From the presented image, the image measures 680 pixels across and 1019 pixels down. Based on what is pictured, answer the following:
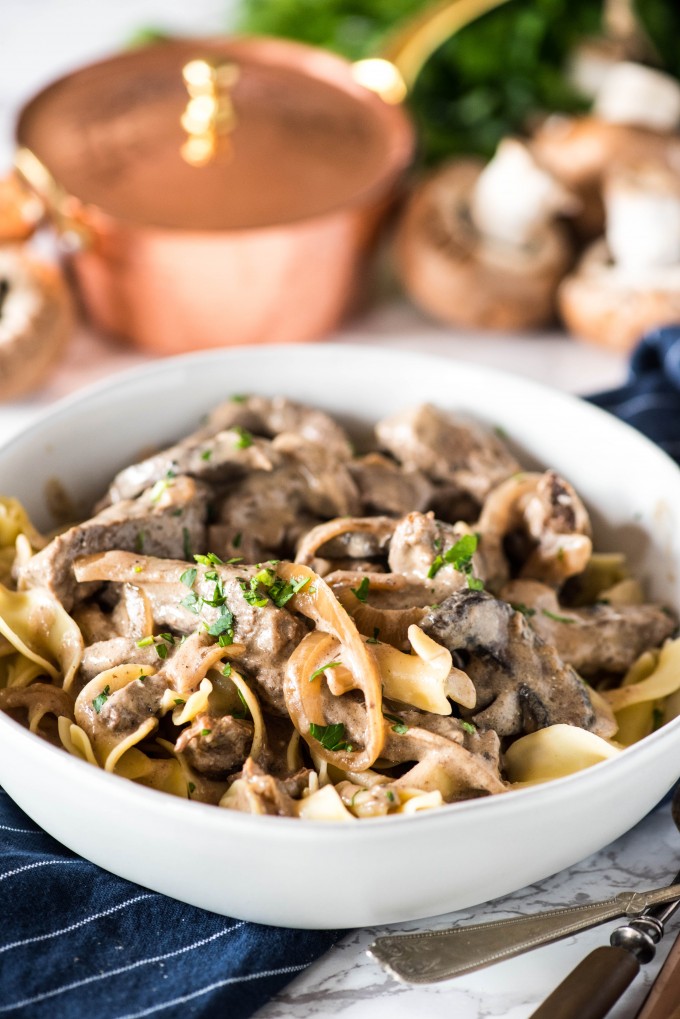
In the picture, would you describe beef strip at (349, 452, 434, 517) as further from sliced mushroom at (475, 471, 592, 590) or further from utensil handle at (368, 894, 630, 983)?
utensil handle at (368, 894, 630, 983)

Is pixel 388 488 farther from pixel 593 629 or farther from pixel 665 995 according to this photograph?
pixel 665 995

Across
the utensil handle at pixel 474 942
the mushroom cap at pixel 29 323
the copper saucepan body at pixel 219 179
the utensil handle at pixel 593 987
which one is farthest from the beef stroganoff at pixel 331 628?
the mushroom cap at pixel 29 323

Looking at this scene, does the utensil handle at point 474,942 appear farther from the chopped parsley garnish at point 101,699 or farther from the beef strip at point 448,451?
the beef strip at point 448,451

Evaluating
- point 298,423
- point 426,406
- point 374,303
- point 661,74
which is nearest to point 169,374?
point 298,423

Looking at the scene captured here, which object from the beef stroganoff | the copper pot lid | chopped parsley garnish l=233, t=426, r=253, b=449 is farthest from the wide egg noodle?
the copper pot lid

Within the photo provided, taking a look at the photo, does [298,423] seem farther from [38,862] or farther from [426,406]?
[38,862]

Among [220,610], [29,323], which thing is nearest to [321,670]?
[220,610]
